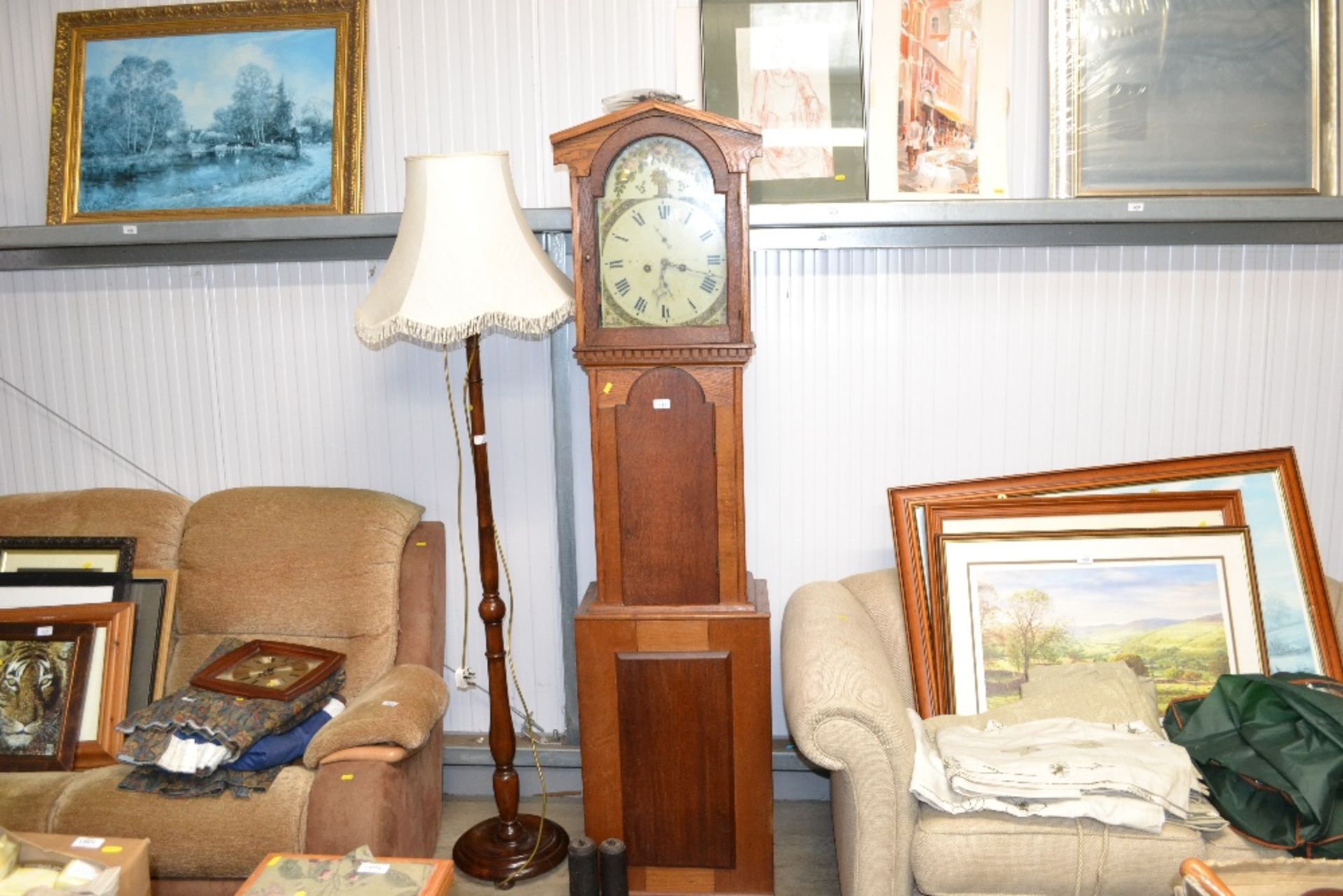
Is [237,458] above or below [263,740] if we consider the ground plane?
above

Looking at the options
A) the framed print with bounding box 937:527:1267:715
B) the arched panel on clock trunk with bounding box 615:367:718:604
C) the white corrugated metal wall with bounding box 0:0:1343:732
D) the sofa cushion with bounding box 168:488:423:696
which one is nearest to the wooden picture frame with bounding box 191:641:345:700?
the sofa cushion with bounding box 168:488:423:696

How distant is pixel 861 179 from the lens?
242 cm

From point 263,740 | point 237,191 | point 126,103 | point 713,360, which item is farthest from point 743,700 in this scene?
point 126,103

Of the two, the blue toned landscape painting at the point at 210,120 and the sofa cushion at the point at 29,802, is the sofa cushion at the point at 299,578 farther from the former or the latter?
the blue toned landscape painting at the point at 210,120

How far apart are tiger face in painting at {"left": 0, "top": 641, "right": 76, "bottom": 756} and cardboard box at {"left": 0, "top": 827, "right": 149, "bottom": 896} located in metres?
0.52

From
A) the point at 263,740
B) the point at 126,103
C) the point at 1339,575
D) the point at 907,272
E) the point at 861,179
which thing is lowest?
the point at 263,740

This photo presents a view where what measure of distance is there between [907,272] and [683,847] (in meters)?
1.46

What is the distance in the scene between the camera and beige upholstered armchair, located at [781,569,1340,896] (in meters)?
1.84

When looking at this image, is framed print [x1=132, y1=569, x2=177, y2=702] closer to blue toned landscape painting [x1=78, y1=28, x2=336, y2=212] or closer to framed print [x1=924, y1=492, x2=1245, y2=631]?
blue toned landscape painting [x1=78, y1=28, x2=336, y2=212]

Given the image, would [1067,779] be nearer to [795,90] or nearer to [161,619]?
[795,90]

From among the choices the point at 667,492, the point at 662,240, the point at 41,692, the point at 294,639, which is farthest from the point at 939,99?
the point at 41,692

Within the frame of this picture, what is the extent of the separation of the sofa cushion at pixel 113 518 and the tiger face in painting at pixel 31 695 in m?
0.29

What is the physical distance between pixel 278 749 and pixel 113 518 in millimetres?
887

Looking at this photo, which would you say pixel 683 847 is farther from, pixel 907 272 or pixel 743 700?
pixel 907 272
